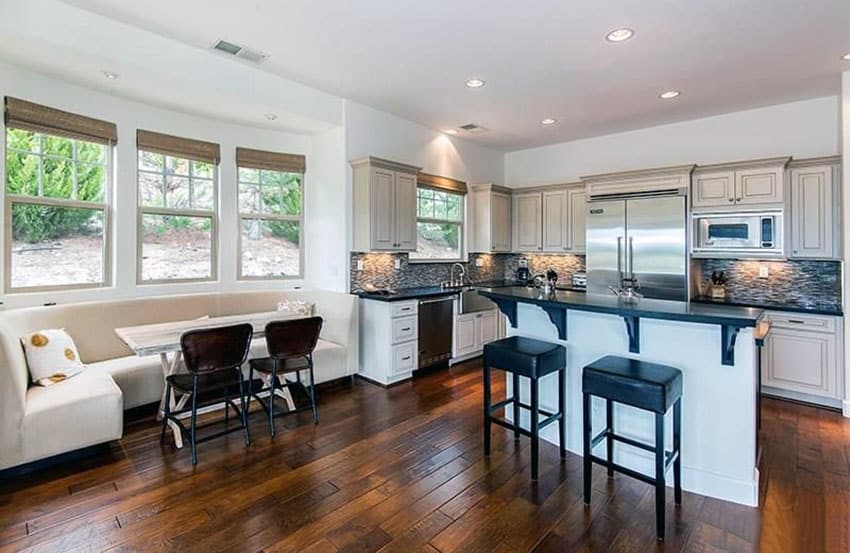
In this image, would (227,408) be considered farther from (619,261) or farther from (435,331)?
(619,261)

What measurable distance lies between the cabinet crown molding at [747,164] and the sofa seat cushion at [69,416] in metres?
5.79

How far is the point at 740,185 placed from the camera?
4406mm

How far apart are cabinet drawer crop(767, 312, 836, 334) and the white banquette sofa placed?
418 centimetres

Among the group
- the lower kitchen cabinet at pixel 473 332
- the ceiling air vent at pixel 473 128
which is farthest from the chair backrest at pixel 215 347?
the ceiling air vent at pixel 473 128

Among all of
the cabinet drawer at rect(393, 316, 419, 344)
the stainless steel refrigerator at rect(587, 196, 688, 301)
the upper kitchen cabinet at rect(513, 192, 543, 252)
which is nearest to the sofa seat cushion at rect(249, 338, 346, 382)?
the cabinet drawer at rect(393, 316, 419, 344)

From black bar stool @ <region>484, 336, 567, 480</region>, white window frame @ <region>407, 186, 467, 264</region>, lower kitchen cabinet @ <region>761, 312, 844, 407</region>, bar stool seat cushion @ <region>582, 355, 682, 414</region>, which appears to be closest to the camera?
bar stool seat cushion @ <region>582, 355, 682, 414</region>

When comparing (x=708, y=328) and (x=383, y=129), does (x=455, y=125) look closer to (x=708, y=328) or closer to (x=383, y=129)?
(x=383, y=129)

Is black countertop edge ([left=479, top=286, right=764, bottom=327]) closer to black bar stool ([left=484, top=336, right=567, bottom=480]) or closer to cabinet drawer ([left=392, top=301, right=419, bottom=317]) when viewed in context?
black bar stool ([left=484, top=336, right=567, bottom=480])

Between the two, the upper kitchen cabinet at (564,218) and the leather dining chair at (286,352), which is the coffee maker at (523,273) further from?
the leather dining chair at (286,352)

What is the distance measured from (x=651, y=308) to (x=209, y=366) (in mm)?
2933

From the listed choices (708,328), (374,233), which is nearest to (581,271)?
(374,233)

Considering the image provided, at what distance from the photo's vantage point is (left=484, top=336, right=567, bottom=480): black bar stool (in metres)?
2.69

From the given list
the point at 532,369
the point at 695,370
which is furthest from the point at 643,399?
the point at 532,369

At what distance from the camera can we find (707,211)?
181 inches
